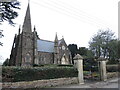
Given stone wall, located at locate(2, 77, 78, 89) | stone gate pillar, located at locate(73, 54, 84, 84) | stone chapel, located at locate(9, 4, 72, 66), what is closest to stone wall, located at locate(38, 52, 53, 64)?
stone chapel, located at locate(9, 4, 72, 66)

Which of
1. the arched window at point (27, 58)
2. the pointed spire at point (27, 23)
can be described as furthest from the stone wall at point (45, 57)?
the pointed spire at point (27, 23)

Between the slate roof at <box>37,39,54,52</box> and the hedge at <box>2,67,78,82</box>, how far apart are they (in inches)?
1477

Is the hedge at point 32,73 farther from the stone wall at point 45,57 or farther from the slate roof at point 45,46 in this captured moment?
the slate roof at point 45,46

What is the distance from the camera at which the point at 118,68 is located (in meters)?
23.5

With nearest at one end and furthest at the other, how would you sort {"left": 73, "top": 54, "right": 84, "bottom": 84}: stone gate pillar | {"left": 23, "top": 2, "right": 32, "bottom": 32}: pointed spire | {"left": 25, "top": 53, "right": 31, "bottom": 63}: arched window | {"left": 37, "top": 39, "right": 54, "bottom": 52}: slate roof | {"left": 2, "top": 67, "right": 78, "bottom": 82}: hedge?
{"left": 2, "top": 67, "right": 78, "bottom": 82}: hedge → {"left": 73, "top": 54, "right": 84, "bottom": 84}: stone gate pillar → {"left": 25, "top": 53, "right": 31, "bottom": 63}: arched window → {"left": 23, "top": 2, "right": 32, "bottom": 32}: pointed spire → {"left": 37, "top": 39, "right": 54, "bottom": 52}: slate roof

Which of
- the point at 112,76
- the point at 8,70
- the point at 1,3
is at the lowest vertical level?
the point at 112,76

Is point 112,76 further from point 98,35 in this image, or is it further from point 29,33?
point 29,33

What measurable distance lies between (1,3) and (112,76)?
1707cm

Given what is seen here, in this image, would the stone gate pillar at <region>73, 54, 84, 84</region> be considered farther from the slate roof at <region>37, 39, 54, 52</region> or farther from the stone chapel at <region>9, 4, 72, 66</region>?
the slate roof at <region>37, 39, 54, 52</region>

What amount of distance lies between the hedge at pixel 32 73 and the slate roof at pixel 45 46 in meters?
37.5

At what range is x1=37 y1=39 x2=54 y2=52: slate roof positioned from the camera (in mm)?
52987

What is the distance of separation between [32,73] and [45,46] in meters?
42.4

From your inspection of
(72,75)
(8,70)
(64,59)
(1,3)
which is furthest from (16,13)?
(64,59)

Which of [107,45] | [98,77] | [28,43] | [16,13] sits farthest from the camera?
[28,43]
